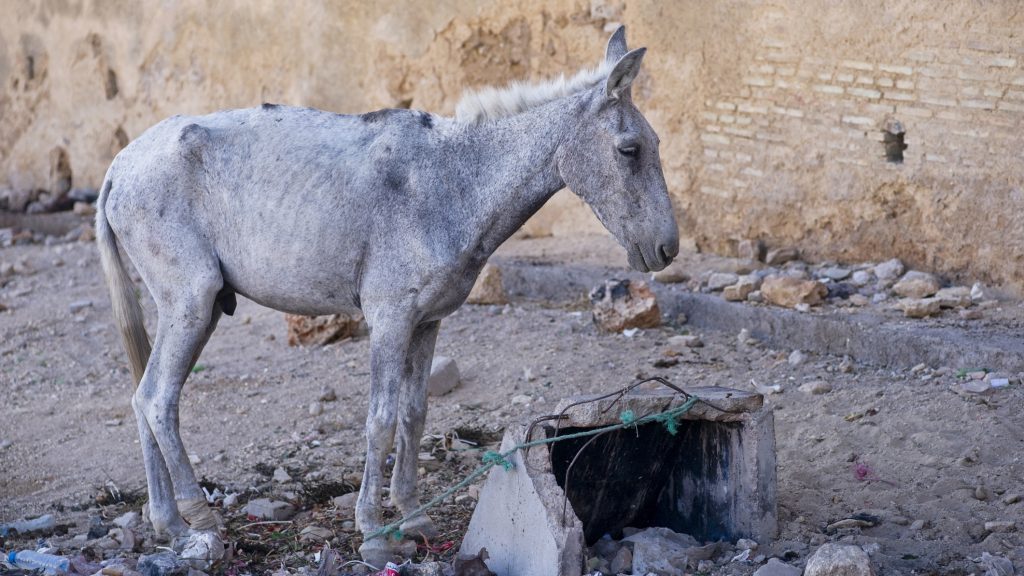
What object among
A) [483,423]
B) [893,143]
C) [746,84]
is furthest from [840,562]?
[746,84]

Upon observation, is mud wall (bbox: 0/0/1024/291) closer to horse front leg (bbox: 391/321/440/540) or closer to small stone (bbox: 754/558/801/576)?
small stone (bbox: 754/558/801/576)

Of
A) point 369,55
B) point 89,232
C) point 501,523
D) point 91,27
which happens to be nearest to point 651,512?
point 501,523

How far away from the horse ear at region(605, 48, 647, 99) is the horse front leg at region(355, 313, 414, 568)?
1184 mm

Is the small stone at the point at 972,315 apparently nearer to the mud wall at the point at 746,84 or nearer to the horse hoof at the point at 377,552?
the mud wall at the point at 746,84

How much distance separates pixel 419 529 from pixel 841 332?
3113 millimetres

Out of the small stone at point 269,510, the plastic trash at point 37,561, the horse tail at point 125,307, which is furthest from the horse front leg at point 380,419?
the horse tail at point 125,307

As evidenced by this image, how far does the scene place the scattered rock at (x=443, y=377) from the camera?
658 centimetres

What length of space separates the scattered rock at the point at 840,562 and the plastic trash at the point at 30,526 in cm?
320

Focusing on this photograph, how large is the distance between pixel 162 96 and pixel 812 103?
23.1 feet

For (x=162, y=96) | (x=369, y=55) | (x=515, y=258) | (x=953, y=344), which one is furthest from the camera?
(x=162, y=96)

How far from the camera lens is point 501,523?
4.25 meters

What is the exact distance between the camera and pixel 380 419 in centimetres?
455

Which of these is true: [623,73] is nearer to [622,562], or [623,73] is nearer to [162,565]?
[622,562]

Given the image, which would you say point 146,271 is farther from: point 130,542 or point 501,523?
point 501,523
